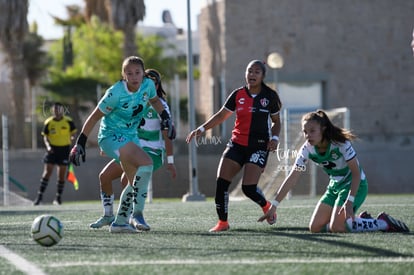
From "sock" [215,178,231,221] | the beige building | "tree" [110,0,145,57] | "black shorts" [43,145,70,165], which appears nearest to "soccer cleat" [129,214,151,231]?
"sock" [215,178,231,221]

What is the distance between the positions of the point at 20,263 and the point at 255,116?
392 centimetres

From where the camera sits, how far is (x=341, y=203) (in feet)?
32.4

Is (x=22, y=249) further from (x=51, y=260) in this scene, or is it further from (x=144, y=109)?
(x=144, y=109)

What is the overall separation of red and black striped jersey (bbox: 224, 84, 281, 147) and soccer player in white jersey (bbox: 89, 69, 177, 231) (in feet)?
2.55

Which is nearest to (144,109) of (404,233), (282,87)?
(404,233)

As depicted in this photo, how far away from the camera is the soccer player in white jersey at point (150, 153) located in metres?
10.3

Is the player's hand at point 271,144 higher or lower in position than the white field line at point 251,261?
higher

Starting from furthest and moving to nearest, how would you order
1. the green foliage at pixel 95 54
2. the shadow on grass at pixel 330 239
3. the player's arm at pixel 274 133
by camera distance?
the green foliage at pixel 95 54 → the player's arm at pixel 274 133 → the shadow on grass at pixel 330 239

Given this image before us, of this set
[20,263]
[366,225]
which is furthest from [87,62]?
[20,263]

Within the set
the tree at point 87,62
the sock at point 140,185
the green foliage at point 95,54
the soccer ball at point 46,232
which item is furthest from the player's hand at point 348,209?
the green foliage at point 95,54

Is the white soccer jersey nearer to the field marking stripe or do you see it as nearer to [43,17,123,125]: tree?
the field marking stripe

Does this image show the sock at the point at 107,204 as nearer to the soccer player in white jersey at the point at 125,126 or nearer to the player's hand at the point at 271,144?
the soccer player in white jersey at the point at 125,126

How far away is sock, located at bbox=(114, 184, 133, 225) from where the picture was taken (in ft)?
32.8

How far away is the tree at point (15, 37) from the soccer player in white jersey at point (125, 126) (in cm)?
2499
